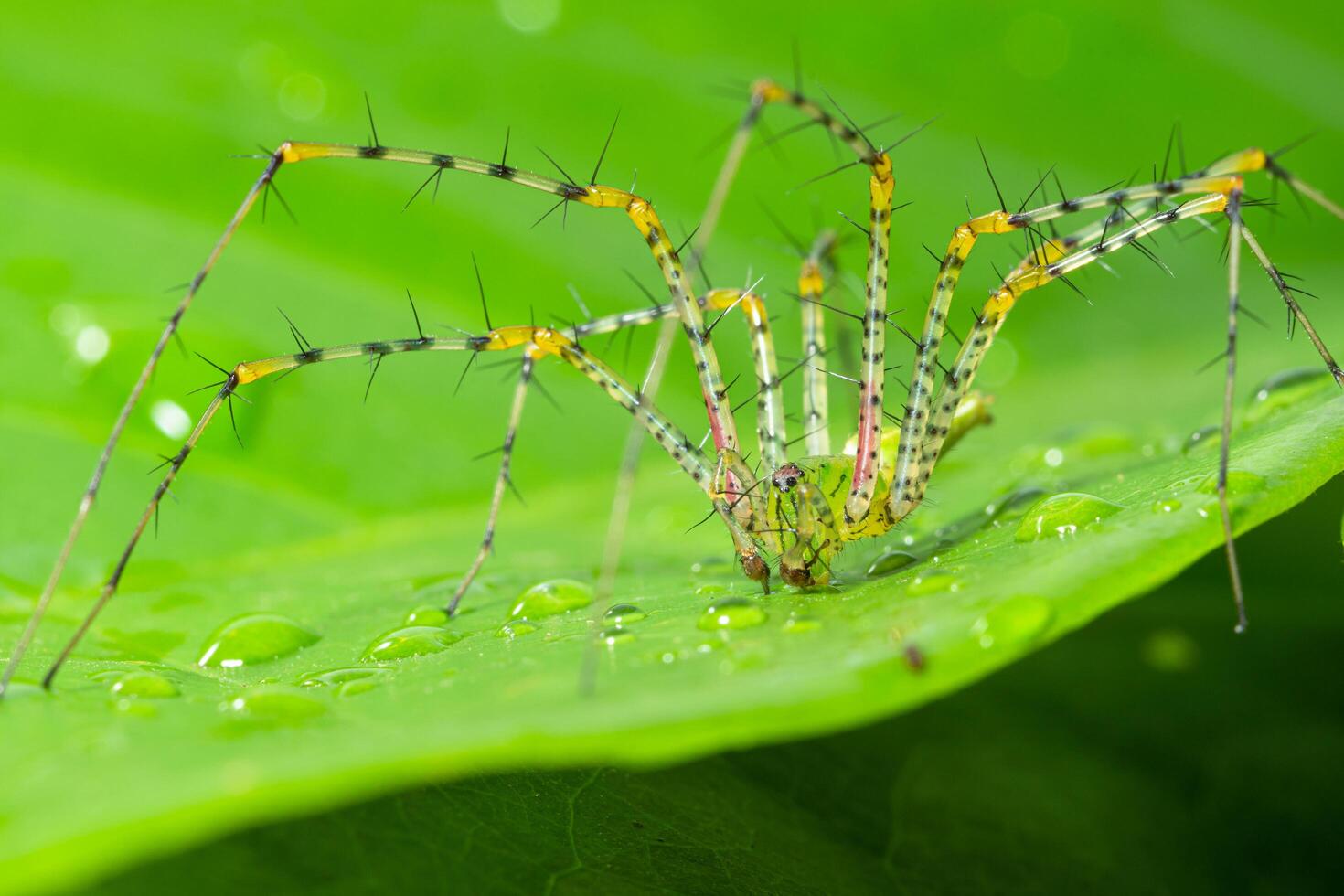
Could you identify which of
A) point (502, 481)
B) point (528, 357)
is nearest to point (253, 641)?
point (502, 481)

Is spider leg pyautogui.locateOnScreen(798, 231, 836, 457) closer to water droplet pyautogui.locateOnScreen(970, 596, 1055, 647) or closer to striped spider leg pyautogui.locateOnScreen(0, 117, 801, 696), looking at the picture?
striped spider leg pyautogui.locateOnScreen(0, 117, 801, 696)

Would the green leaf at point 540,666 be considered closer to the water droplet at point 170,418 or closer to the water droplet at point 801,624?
the water droplet at point 801,624

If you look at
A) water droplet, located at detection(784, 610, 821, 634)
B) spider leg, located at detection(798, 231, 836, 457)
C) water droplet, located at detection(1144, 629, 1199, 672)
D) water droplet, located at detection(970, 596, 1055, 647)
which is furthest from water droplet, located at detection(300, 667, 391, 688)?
water droplet, located at detection(1144, 629, 1199, 672)

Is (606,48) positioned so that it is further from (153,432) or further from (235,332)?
(153,432)

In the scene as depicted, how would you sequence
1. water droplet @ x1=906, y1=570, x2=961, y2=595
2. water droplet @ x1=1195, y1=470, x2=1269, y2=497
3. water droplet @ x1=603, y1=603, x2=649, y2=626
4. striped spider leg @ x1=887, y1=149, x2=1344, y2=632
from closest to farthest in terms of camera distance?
water droplet @ x1=1195, y1=470, x2=1269, y2=497 < water droplet @ x1=906, y1=570, x2=961, y2=595 < water droplet @ x1=603, y1=603, x2=649, y2=626 < striped spider leg @ x1=887, y1=149, x2=1344, y2=632

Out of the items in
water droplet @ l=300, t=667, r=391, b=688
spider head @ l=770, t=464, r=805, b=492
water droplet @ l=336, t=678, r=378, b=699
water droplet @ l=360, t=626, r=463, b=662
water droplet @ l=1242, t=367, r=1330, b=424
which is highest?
spider head @ l=770, t=464, r=805, b=492

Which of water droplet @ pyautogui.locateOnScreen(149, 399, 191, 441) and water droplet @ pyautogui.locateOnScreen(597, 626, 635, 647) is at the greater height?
water droplet @ pyautogui.locateOnScreen(149, 399, 191, 441)

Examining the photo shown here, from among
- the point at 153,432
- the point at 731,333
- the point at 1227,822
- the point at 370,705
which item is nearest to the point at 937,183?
the point at 731,333

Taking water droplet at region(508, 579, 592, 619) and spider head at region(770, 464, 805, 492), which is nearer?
water droplet at region(508, 579, 592, 619)
